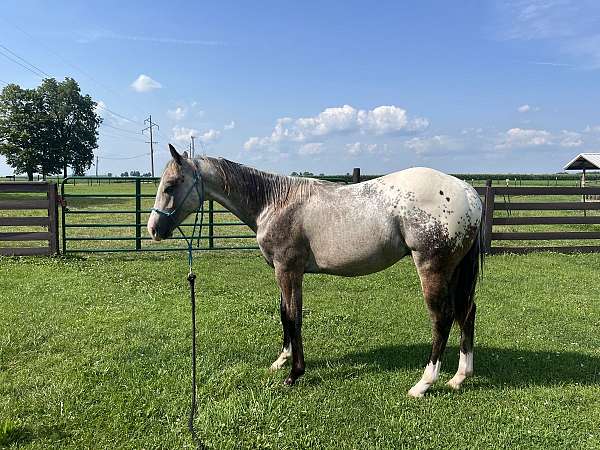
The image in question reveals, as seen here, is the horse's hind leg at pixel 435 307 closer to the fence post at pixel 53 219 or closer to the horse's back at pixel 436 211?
the horse's back at pixel 436 211

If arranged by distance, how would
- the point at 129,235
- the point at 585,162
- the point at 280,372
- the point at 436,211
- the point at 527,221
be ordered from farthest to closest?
the point at 585,162 < the point at 129,235 < the point at 527,221 < the point at 280,372 < the point at 436,211

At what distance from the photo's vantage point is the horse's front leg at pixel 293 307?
3.58m

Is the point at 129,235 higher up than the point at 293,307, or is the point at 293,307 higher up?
the point at 129,235

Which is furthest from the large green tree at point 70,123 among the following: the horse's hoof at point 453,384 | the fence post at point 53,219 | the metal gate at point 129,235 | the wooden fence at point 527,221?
the horse's hoof at point 453,384

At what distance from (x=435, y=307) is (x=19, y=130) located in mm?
44819

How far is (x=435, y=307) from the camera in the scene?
336cm

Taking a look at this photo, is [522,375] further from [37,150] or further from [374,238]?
[37,150]

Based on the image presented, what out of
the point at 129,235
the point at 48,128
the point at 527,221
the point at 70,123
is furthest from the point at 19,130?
the point at 527,221

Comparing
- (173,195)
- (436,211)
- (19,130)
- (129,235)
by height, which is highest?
(19,130)

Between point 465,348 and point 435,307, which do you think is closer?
point 435,307

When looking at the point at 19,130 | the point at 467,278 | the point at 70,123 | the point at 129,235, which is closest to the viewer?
the point at 467,278

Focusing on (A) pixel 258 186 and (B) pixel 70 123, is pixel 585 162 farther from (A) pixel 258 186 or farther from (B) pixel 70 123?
(B) pixel 70 123

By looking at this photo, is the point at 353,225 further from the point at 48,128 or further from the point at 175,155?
the point at 48,128

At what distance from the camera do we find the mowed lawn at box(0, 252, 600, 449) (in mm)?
2887
